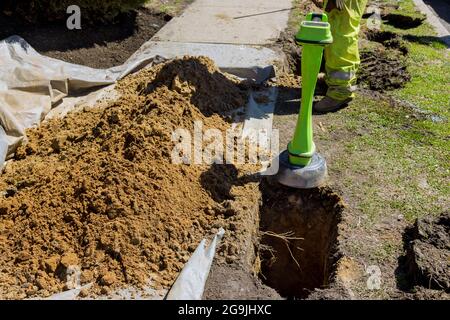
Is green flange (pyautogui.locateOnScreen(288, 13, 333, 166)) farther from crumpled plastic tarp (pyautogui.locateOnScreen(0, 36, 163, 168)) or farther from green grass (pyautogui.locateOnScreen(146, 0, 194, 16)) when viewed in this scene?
green grass (pyautogui.locateOnScreen(146, 0, 194, 16))

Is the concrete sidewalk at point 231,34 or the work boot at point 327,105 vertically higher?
the concrete sidewalk at point 231,34

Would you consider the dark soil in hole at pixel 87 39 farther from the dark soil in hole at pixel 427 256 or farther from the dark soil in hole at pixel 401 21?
the dark soil in hole at pixel 427 256

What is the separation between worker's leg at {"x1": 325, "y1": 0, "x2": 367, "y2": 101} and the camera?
15.9ft

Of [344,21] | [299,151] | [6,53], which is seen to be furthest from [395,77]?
[6,53]

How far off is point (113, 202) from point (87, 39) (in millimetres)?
4244

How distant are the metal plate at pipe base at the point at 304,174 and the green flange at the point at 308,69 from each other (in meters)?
0.05

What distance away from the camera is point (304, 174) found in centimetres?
366

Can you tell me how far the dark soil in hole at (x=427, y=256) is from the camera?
2.87 metres

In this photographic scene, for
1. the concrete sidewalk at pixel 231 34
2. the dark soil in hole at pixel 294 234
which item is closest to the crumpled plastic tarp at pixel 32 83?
the concrete sidewalk at pixel 231 34

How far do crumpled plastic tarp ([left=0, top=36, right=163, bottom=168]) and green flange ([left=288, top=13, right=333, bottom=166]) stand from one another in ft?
8.24

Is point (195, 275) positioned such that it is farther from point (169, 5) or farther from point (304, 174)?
point (169, 5)

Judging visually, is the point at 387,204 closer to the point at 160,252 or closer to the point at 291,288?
the point at 291,288

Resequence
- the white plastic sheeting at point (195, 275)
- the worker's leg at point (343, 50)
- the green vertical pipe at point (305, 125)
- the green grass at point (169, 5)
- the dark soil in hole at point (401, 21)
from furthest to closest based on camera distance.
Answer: the green grass at point (169, 5) < the dark soil in hole at point (401, 21) < the worker's leg at point (343, 50) < the green vertical pipe at point (305, 125) < the white plastic sheeting at point (195, 275)

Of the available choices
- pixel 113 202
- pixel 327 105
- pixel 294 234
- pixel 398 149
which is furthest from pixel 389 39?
pixel 113 202
